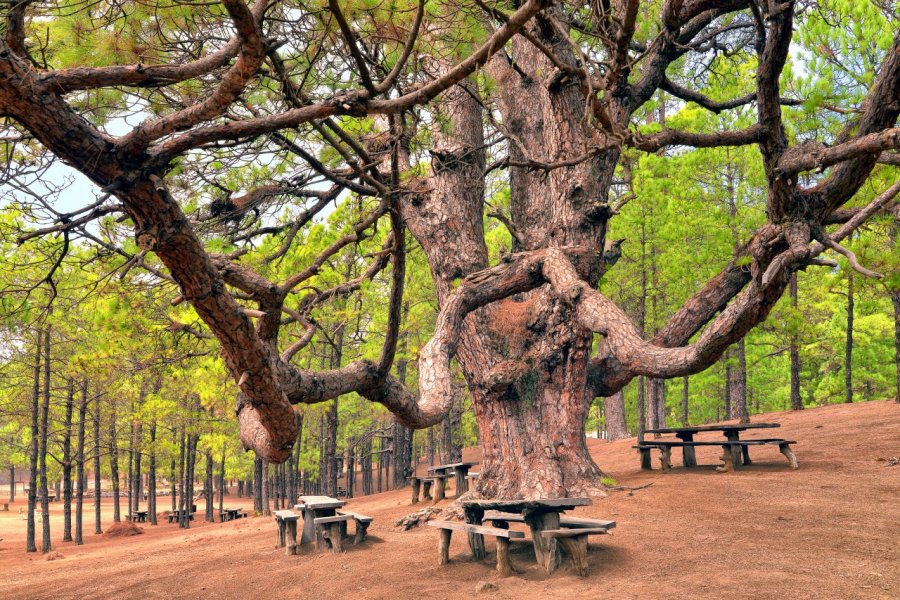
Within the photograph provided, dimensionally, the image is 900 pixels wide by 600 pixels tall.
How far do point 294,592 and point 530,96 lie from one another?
9.49 metres

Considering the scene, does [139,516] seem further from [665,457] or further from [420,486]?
[665,457]

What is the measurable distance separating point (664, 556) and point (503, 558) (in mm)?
1822

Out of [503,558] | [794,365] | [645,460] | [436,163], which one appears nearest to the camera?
[503,558]

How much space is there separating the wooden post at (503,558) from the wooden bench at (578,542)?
635 mm

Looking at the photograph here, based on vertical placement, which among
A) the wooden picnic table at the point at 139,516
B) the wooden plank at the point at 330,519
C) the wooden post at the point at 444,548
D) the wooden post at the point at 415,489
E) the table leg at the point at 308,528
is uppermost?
the wooden post at the point at 444,548

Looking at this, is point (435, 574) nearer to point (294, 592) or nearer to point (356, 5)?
point (294, 592)

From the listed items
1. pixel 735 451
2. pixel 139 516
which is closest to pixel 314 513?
pixel 735 451

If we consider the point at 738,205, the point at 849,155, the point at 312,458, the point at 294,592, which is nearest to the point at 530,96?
the point at 849,155

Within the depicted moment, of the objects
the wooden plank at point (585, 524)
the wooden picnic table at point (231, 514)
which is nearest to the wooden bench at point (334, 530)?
the wooden plank at point (585, 524)

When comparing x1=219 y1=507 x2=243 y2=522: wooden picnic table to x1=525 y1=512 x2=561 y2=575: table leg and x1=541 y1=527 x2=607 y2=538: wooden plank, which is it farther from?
x1=541 y1=527 x2=607 y2=538: wooden plank

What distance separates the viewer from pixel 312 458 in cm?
3703

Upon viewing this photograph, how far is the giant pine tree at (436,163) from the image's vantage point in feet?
13.9

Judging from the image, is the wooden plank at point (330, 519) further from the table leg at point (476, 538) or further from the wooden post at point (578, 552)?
the wooden post at point (578, 552)

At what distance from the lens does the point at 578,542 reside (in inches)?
285
